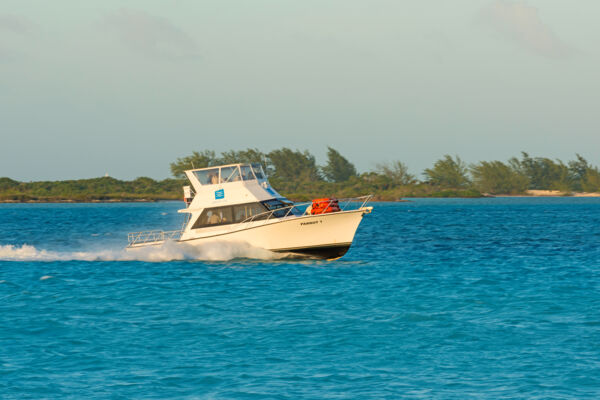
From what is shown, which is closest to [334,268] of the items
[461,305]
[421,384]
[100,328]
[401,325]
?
[461,305]

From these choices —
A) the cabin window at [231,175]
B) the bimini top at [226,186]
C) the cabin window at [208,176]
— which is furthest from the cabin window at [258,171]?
the cabin window at [208,176]

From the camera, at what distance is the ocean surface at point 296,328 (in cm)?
1216

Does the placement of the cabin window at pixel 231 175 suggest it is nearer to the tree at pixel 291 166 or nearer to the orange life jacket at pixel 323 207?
the orange life jacket at pixel 323 207

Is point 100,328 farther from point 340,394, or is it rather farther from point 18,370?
point 340,394

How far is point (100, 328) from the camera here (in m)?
16.7

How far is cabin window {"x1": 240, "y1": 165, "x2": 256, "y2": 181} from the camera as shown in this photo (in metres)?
30.1

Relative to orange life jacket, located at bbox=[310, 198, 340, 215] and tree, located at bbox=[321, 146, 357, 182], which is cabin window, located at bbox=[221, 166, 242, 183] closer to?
orange life jacket, located at bbox=[310, 198, 340, 215]

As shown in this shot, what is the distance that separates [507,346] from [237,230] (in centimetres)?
1609

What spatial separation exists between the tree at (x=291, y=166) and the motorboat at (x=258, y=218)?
16060 centimetres

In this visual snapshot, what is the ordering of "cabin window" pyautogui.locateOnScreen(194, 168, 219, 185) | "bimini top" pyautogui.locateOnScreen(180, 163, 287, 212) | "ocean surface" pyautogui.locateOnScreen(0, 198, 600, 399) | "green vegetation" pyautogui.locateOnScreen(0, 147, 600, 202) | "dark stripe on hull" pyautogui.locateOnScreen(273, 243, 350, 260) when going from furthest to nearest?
"green vegetation" pyautogui.locateOnScreen(0, 147, 600, 202)
"cabin window" pyautogui.locateOnScreen(194, 168, 219, 185)
"bimini top" pyautogui.locateOnScreen(180, 163, 287, 212)
"dark stripe on hull" pyautogui.locateOnScreen(273, 243, 350, 260)
"ocean surface" pyautogui.locateOnScreen(0, 198, 600, 399)

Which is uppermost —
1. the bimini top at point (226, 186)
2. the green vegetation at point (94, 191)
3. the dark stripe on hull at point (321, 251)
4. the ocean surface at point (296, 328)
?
the green vegetation at point (94, 191)

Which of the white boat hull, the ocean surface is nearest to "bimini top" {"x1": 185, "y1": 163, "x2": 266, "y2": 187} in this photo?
the white boat hull

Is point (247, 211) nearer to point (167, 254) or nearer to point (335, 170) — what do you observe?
point (167, 254)

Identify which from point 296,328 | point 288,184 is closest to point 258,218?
point 296,328
